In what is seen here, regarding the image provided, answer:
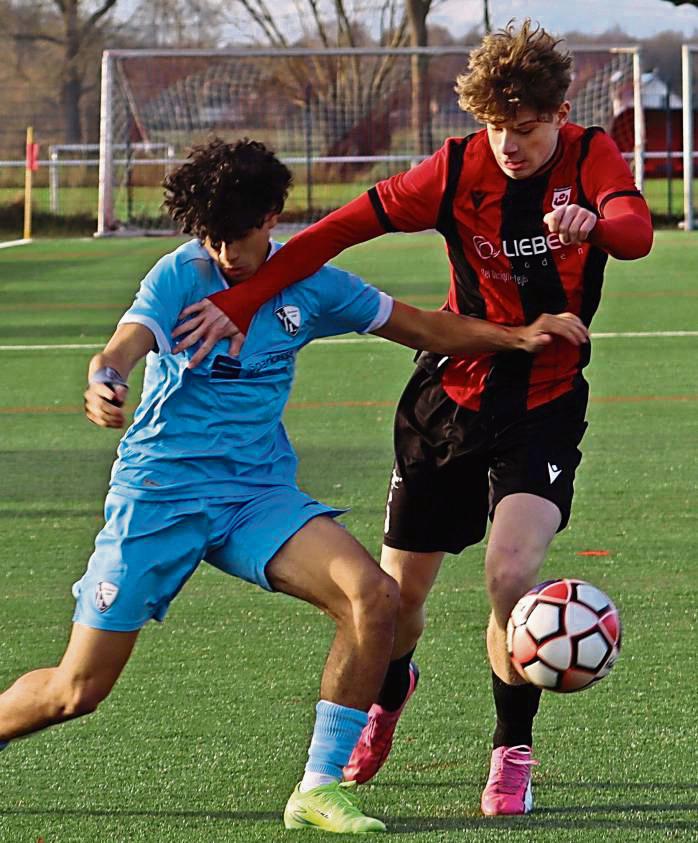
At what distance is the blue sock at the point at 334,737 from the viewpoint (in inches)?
154

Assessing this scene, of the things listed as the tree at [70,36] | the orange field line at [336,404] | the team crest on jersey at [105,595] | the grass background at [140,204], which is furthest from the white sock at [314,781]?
the tree at [70,36]

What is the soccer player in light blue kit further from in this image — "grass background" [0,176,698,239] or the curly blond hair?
"grass background" [0,176,698,239]

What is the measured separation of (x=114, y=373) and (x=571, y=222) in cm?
118

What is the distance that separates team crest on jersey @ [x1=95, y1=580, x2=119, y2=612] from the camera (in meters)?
3.87

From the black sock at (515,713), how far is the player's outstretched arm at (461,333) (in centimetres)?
90

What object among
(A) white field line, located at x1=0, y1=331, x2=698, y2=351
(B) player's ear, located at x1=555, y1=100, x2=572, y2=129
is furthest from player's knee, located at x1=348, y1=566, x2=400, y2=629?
(A) white field line, located at x1=0, y1=331, x2=698, y2=351

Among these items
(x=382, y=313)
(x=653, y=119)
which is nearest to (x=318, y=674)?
(x=382, y=313)

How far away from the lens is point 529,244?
14.4 ft

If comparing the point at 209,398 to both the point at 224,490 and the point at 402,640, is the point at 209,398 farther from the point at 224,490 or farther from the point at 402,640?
the point at 402,640

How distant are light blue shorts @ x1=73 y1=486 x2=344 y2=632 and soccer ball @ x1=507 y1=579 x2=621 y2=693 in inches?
24.0

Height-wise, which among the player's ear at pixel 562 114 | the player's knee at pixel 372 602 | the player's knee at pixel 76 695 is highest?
the player's ear at pixel 562 114

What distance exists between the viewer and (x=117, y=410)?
146 inches

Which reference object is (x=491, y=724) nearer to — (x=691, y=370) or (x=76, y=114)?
(x=691, y=370)

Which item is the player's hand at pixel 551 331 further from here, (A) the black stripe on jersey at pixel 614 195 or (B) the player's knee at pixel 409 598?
(B) the player's knee at pixel 409 598
